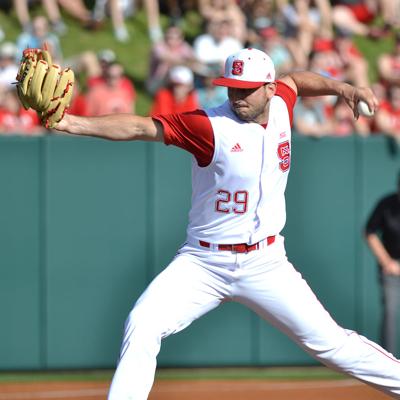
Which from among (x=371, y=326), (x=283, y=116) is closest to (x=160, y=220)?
(x=371, y=326)

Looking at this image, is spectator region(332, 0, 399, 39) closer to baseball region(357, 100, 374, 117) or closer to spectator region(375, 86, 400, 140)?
spectator region(375, 86, 400, 140)

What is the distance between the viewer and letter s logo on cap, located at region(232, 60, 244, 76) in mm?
6320

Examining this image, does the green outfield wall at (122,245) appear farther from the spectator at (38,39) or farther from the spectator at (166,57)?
the spectator at (38,39)

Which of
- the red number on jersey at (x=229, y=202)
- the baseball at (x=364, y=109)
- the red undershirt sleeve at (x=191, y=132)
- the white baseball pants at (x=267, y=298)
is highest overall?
the baseball at (x=364, y=109)

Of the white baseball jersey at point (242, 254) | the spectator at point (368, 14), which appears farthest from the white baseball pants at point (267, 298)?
the spectator at point (368, 14)

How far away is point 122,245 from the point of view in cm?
1080

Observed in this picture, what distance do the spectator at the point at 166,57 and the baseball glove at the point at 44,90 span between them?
22.2ft

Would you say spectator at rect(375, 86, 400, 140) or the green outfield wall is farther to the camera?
spectator at rect(375, 86, 400, 140)

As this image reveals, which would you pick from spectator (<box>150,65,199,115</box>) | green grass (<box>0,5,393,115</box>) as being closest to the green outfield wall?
spectator (<box>150,65,199,115</box>)

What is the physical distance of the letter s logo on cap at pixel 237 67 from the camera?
20.7ft

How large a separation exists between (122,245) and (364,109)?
4639 mm

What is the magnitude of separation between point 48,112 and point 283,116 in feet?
4.91

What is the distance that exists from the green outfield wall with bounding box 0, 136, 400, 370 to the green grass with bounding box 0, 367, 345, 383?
96 millimetres

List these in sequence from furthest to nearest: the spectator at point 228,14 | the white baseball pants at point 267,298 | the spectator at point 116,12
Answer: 1. the spectator at point 116,12
2. the spectator at point 228,14
3. the white baseball pants at point 267,298
